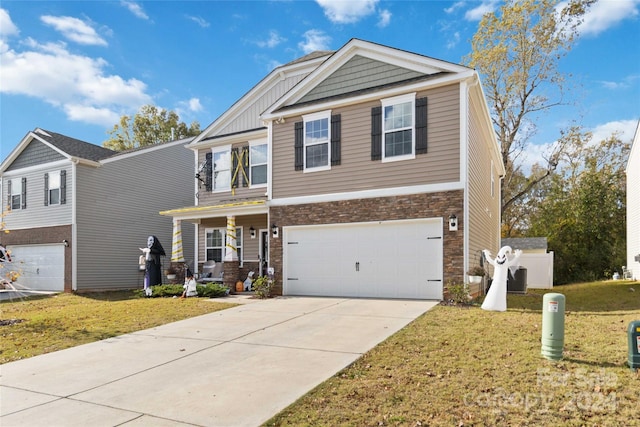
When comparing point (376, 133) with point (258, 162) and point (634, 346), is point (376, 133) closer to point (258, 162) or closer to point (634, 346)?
point (258, 162)

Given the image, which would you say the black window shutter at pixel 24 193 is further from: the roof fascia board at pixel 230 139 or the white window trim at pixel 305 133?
the white window trim at pixel 305 133

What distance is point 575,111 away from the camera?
85.2 feet

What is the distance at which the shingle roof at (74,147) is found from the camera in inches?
748

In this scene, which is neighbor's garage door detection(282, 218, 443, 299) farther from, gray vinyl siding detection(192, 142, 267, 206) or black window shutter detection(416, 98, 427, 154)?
gray vinyl siding detection(192, 142, 267, 206)

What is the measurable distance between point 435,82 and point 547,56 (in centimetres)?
1771

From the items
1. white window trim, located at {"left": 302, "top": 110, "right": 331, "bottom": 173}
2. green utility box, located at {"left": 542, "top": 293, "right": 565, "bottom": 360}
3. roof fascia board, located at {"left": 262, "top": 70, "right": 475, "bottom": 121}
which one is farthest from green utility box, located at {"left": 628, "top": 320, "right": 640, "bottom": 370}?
white window trim, located at {"left": 302, "top": 110, "right": 331, "bottom": 173}

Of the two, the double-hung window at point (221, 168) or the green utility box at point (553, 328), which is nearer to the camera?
the green utility box at point (553, 328)

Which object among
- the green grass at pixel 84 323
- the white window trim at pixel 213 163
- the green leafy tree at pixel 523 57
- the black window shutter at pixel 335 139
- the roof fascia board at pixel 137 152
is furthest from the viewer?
the green leafy tree at pixel 523 57

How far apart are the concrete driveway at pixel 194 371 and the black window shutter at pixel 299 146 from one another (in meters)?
5.44

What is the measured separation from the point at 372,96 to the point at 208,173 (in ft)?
26.7

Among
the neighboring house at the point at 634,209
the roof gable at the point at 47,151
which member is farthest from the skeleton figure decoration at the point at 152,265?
the neighboring house at the point at 634,209

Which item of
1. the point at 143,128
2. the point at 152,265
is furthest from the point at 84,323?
the point at 143,128

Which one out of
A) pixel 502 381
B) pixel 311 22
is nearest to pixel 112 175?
pixel 311 22

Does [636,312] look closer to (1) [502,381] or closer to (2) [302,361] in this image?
(1) [502,381]
